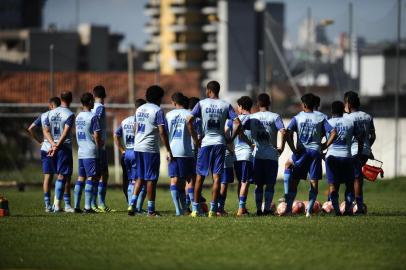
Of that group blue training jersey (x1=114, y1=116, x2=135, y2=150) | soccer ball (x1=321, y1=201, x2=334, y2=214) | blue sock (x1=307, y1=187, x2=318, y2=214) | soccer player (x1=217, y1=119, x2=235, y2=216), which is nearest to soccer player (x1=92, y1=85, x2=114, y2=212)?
blue training jersey (x1=114, y1=116, x2=135, y2=150)

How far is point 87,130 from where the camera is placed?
21922 millimetres

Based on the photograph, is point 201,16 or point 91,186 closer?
point 91,186

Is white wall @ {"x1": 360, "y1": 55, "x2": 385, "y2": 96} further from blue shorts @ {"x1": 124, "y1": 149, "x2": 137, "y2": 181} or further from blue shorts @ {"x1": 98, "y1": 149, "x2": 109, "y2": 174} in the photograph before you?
blue shorts @ {"x1": 124, "y1": 149, "x2": 137, "y2": 181}

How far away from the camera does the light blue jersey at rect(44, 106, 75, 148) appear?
72.0 ft

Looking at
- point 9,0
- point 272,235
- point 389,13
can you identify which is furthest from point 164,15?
point 272,235

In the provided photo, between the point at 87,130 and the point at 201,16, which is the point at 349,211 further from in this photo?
the point at 201,16

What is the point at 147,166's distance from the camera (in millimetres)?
19984

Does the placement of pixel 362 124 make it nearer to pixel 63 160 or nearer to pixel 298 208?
pixel 298 208

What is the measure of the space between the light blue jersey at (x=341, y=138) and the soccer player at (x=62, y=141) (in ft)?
16.5

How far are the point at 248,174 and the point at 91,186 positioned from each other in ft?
10.7

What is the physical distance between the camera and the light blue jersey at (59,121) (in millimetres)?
21953

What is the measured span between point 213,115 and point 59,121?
3.59m

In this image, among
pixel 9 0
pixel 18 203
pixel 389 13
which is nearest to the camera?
pixel 18 203

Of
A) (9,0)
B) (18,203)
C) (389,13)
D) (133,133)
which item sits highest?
(9,0)
